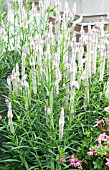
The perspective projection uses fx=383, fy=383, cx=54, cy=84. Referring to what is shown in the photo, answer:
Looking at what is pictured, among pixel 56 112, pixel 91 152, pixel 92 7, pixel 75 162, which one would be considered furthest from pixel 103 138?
pixel 92 7

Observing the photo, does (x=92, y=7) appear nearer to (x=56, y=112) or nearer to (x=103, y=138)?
(x=56, y=112)

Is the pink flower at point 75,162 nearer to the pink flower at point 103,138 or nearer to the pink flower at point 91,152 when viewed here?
the pink flower at point 91,152

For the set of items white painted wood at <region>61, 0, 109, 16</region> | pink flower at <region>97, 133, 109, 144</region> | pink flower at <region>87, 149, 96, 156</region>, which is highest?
white painted wood at <region>61, 0, 109, 16</region>

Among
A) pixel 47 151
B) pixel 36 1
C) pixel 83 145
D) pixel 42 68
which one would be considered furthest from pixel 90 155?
pixel 36 1

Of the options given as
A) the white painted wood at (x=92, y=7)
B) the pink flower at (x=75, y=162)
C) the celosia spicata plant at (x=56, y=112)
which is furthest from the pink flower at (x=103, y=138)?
the white painted wood at (x=92, y=7)

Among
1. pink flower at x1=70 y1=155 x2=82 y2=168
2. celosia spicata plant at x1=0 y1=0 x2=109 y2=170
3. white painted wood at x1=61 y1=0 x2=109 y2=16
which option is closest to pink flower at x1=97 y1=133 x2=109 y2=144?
celosia spicata plant at x1=0 y1=0 x2=109 y2=170

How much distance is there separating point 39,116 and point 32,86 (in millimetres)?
245

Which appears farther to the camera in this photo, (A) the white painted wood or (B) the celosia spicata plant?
(A) the white painted wood

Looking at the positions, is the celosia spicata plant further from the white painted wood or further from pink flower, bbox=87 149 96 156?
the white painted wood

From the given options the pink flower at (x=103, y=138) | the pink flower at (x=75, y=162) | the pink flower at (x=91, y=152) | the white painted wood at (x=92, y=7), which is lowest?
the pink flower at (x=75, y=162)

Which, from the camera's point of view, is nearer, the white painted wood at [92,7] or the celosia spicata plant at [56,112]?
the celosia spicata plant at [56,112]

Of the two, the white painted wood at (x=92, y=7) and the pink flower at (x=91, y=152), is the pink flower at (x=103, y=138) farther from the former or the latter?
the white painted wood at (x=92, y=7)

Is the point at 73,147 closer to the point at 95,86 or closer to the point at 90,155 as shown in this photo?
the point at 90,155

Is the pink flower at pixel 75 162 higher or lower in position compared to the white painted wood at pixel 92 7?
lower
